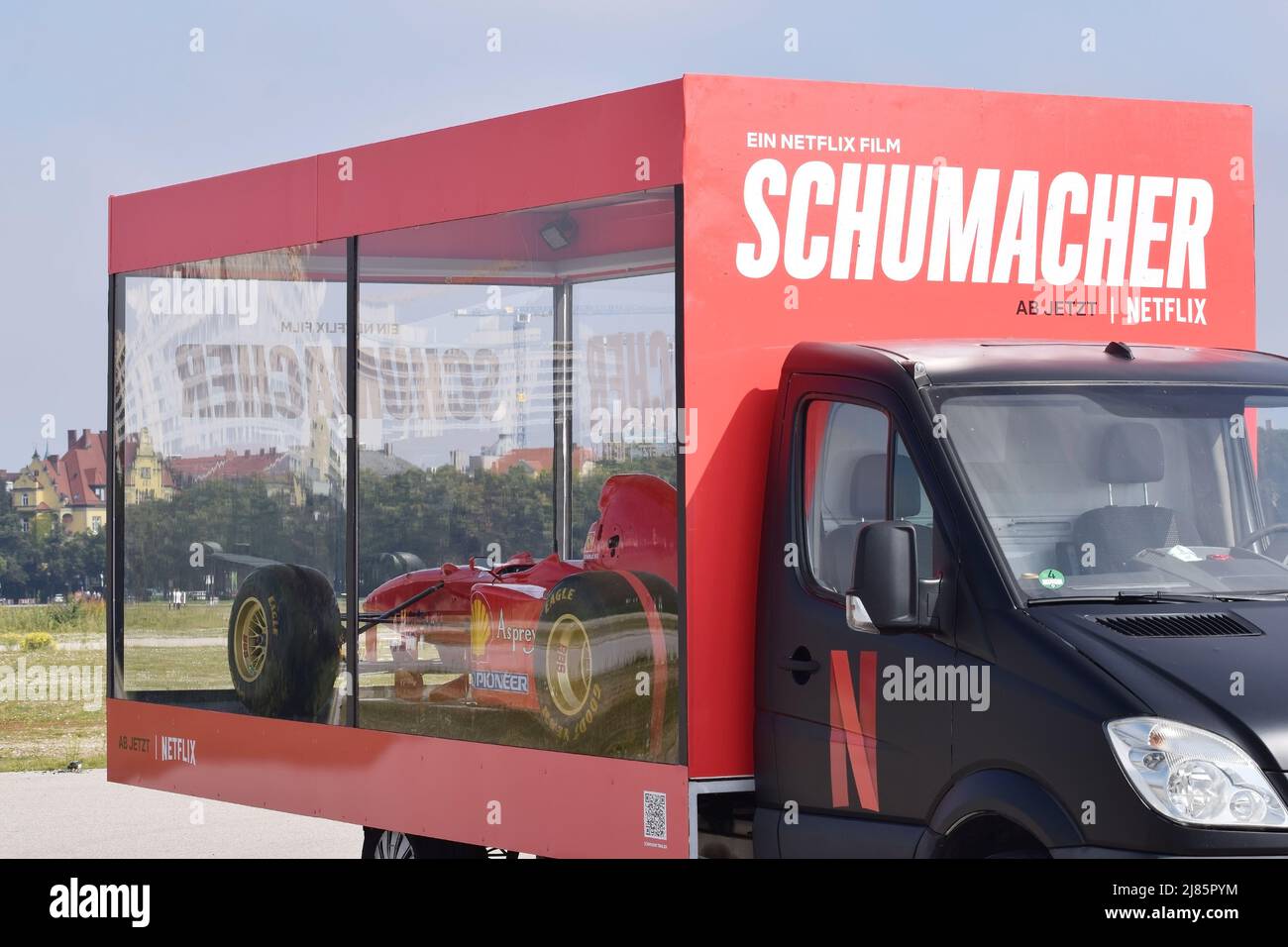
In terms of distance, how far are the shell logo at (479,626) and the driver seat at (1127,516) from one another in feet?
9.26

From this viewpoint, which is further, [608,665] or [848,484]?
[608,665]

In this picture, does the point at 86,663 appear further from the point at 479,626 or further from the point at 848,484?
the point at 848,484

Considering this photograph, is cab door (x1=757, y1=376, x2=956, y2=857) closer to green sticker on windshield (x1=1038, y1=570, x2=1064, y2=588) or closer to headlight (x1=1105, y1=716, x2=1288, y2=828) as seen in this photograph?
green sticker on windshield (x1=1038, y1=570, x2=1064, y2=588)

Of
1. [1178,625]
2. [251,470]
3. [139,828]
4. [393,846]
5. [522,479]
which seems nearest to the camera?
[1178,625]

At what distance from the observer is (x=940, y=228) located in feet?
23.2

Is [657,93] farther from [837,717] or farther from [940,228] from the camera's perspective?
[837,717]

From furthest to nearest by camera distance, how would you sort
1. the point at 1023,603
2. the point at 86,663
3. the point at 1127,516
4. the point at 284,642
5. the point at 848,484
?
the point at 86,663 → the point at 284,642 → the point at 848,484 → the point at 1127,516 → the point at 1023,603

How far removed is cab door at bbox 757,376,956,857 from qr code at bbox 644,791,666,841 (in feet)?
1.51

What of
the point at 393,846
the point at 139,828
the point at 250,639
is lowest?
the point at 139,828

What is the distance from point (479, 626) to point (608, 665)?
0.96 m

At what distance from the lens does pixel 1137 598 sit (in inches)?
220

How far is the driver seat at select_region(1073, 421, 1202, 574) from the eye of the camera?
5793 millimetres

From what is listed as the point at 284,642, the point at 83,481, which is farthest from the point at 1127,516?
the point at 83,481

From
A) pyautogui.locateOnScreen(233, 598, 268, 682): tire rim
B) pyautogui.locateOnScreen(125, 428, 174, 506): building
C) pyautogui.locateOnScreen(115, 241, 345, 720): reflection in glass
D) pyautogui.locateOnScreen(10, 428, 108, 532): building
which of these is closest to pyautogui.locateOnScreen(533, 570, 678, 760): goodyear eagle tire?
pyautogui.locateOnScreen(115, 241, 345, 720): reflection in glass
